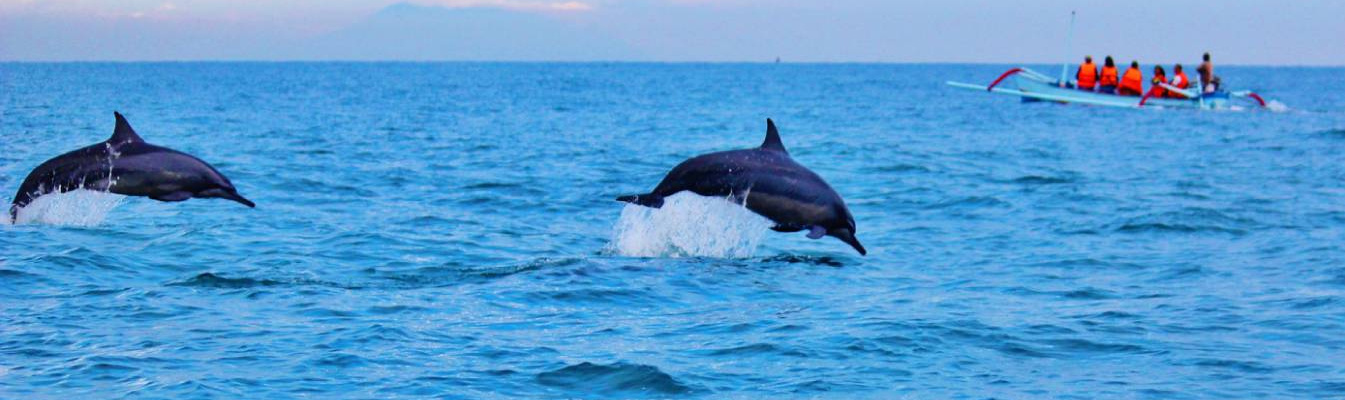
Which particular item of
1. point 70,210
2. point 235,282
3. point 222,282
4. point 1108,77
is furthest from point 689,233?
point 1108,77

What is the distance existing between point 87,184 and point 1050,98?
162 ft

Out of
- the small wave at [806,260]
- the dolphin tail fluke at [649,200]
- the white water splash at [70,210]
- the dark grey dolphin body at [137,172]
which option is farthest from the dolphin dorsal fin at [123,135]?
the small wave at [806,260]

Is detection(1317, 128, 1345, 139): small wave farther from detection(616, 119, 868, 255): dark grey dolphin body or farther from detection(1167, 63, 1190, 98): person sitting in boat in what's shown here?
detection(616, 119, 868, 255): dark grey dolphin body

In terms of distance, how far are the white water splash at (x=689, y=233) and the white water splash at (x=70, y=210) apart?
5541mm

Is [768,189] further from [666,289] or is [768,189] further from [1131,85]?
[1131,85]

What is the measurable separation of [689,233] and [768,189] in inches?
134

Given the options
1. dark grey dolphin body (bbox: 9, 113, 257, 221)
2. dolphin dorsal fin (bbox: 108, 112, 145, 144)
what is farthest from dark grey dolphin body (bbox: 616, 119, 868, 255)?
dolphin dorsal fin (bbox: 108, 112, 145, 144)

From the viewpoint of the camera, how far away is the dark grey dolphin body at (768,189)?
12.0 meters

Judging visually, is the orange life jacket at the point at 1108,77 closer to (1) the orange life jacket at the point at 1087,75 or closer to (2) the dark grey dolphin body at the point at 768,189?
(1) the orange life jacket at the point at 1087,75

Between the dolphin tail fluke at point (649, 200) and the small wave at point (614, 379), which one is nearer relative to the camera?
the small wave at point (614, 379)

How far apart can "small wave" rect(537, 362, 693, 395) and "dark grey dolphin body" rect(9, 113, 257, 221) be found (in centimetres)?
336

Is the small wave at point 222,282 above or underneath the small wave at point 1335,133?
above

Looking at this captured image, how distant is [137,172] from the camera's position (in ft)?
39.1

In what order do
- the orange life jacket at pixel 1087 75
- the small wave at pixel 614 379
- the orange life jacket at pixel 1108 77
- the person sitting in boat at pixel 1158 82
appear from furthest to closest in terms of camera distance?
the orange life jacket at pixel 1087 75, the orange life jacket at pixel 1108 77, the person sitting in boat at pixel 1158 82, the small wave at pixel 614 379
